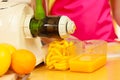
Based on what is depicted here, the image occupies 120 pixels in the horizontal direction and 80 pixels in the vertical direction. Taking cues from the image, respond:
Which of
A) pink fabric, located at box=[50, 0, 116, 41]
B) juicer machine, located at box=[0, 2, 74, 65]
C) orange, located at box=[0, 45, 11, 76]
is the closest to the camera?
orange, located at box=[0, 45, 11, 76]

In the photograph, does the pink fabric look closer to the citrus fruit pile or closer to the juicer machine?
the juicer machine


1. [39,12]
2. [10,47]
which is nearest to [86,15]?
[39,12]

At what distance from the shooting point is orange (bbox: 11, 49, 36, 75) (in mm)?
728

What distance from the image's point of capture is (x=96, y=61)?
82 centimetres

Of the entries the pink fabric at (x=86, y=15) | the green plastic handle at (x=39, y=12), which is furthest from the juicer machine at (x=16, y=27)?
the pink fabric at (x=86, y=15)

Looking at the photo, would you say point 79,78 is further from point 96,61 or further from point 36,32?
point 36,32

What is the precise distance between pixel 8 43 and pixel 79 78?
241 mm

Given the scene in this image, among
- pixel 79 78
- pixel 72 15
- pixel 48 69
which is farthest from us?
pixel 72 15

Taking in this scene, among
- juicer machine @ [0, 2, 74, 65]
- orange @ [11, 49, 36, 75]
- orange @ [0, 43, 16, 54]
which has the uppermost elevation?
juicer machine @ [0, 2, 74, 65]

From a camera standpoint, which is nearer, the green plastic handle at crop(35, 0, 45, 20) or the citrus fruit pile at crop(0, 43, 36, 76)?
the citrus fruit pile at crop(0, 43, 36, 76)

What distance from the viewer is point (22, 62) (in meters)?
0.73

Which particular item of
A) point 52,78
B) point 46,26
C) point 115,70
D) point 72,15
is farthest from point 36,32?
point 72,15

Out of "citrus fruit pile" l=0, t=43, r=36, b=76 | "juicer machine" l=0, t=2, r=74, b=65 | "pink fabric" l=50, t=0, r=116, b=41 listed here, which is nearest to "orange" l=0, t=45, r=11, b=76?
"citrus fruit pile" l=0, t=43, r=36, b=76

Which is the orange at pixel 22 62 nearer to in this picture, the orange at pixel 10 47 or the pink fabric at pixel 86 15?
the orange at pixel 10 47
